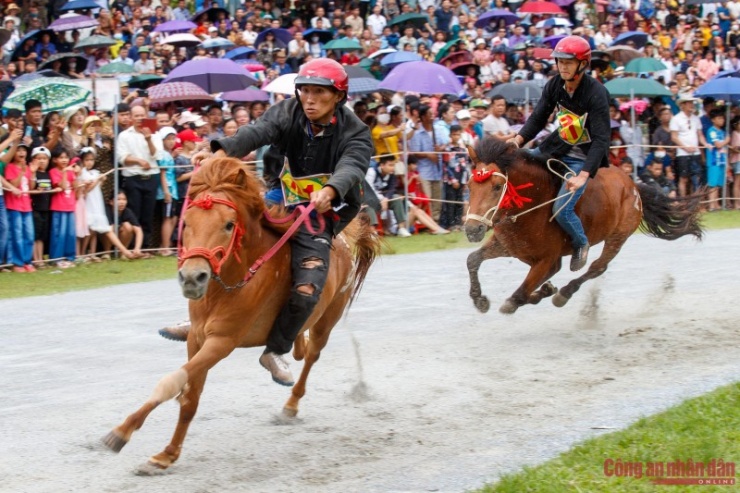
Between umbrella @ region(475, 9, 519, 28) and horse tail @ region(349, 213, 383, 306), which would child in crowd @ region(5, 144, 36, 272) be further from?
umbrella @ region(475, 9, 519, 28)

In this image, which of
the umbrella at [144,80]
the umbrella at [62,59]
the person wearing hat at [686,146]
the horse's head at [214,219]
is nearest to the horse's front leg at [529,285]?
the horse's head at [214,219]

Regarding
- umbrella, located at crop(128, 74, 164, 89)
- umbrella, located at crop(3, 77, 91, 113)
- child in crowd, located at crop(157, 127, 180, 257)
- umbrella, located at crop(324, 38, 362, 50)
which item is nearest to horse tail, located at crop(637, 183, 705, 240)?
child in crowd, located at crop(157, 127, 180, 257)

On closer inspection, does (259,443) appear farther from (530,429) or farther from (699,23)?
(699,23)

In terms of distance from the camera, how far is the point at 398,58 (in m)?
21.8

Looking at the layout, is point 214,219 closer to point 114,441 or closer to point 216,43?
point 114,441

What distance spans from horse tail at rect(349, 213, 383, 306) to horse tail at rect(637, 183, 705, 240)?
16.6 feet

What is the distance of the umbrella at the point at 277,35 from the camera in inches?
914

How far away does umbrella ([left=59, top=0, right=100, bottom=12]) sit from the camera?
72.9ft

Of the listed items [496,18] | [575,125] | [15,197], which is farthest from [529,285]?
[496,18]

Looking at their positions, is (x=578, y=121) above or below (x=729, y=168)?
above

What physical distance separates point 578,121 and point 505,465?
507 centimetres

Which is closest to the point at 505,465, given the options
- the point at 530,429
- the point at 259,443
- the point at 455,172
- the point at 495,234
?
the point at 530,429

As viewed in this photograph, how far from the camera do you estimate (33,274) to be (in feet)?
44.7

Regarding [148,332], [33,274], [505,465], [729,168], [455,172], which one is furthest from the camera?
[729,168]
